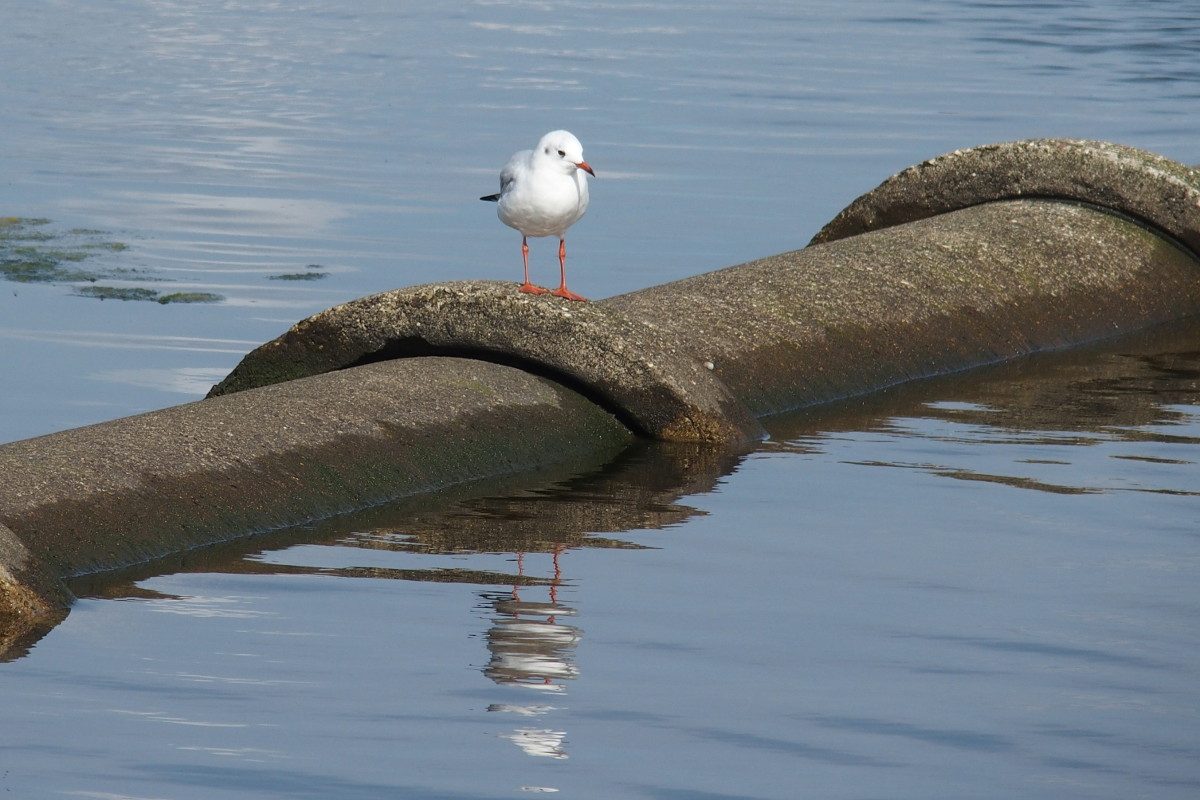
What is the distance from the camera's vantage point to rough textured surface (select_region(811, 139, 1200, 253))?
1162cm

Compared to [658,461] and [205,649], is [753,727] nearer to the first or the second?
[205,649]

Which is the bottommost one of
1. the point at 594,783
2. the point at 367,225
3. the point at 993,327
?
the point at 594,783

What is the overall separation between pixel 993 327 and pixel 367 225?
553 centimetres

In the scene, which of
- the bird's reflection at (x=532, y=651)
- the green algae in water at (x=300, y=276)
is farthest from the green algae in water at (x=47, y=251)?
the bird's reflection at (x=532, y=651)

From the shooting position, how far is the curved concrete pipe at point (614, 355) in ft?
21.4

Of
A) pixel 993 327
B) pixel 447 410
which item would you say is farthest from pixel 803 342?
pixel 447 410

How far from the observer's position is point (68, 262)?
42.3 ft

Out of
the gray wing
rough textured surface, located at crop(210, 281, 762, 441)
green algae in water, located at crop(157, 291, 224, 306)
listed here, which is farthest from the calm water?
the gray wing

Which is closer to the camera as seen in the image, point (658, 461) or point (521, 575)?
point (521, 575)

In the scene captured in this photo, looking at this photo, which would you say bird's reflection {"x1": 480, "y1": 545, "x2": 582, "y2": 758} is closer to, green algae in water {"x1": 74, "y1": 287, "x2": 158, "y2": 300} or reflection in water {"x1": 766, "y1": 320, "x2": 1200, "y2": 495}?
reflection in water {"x1": 766, "y1": 320, "x2": 1200, "y2": 495}

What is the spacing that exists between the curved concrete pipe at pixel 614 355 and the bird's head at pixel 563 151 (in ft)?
1.89

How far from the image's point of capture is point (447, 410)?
25.2 feet

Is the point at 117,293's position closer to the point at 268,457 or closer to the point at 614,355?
the point at 614,355

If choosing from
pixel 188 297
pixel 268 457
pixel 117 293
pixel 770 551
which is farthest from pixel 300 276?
pixel 770 551
